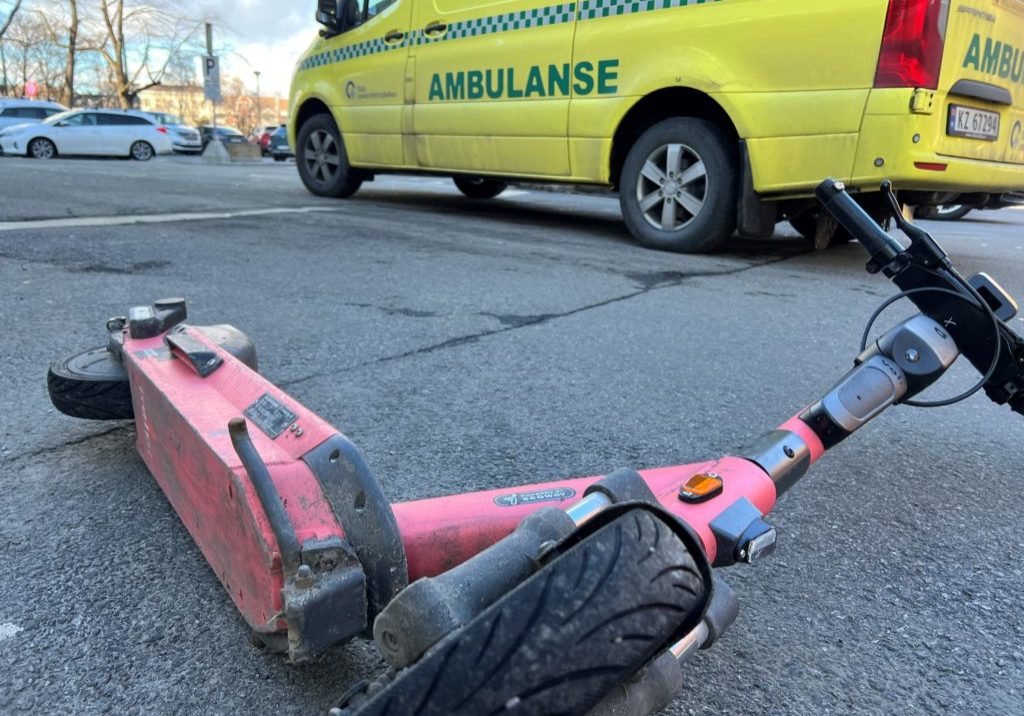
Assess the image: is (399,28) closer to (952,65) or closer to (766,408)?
(952,65)

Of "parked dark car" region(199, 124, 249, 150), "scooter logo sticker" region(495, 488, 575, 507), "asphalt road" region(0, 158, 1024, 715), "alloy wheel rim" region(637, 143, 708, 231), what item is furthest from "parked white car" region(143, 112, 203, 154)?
"scooter logo sticker" region(495, 488, 575, 507)

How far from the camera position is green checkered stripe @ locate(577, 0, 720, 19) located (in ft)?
14.6

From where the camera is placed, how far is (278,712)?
0.95m

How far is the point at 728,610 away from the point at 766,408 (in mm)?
1379

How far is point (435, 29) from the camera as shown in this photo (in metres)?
5.85

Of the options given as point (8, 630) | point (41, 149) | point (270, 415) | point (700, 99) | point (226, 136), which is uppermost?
point (226, 136)

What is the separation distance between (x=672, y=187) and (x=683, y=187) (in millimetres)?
71

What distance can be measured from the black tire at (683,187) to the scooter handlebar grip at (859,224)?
3286mm

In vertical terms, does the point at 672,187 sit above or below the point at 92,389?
above

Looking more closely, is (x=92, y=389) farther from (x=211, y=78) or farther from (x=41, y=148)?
(x=211, y=78)

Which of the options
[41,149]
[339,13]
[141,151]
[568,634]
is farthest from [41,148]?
[568,634]

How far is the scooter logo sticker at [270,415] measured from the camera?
39.0 inches

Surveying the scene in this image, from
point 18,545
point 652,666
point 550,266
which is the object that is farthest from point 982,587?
point 550,266

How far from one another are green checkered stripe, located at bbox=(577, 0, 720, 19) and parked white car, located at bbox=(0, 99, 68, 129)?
71.1ft
